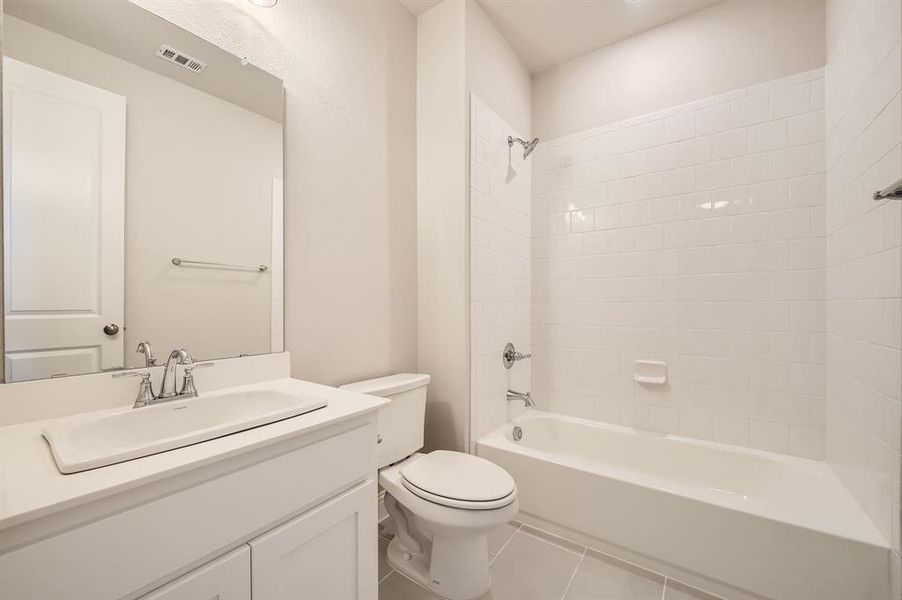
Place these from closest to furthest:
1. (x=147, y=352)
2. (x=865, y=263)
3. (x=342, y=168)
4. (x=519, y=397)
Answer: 1. (x=147, y=352)
2. (x=865, y=263)
3. (x=342, y=168)
4. (x=519, y=397)

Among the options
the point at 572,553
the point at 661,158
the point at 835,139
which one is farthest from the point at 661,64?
the point at 572,553

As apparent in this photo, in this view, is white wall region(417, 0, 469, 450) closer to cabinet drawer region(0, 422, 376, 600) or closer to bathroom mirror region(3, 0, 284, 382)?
bathroom mirror region(3, 0, 284, 382)

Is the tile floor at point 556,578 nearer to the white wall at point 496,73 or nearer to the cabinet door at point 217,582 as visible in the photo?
the cabinet door at point 217,582

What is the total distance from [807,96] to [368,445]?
2.49 meters

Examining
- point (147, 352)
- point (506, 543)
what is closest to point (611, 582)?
point (506, 543)

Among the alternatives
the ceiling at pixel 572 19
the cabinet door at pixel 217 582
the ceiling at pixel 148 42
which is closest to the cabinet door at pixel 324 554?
the cabinet door at pixel 217 582

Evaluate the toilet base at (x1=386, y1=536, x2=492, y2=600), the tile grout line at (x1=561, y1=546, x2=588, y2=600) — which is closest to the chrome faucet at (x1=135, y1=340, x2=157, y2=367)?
the toilet base at (x1=386, y1=536, x2=492, y2=600)

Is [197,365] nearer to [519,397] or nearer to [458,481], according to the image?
[458,481]

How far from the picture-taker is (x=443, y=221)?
2021 millimetres

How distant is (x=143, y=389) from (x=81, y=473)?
44 cm

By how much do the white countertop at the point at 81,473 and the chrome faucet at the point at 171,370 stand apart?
136 millimetres

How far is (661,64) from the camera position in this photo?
2.13m

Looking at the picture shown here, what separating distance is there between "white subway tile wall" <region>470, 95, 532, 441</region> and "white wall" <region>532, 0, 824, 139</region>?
472mm

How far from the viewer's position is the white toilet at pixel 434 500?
133 cm
